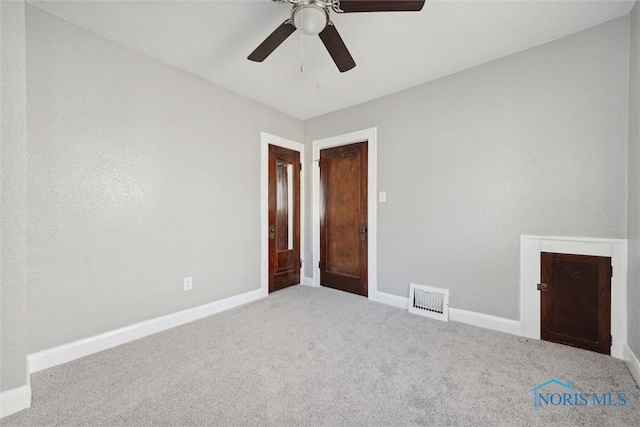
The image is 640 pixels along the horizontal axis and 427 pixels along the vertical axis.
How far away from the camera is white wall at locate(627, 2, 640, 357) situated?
5.84 ft

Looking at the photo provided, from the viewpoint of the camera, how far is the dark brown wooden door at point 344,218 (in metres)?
3.45

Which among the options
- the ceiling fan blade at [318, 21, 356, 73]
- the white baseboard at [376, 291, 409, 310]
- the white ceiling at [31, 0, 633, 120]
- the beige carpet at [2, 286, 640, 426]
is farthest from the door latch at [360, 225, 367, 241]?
the ceiling fan blade at [318, 21, 356, 73]

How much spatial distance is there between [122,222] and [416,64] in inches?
122

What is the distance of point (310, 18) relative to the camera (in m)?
1.53

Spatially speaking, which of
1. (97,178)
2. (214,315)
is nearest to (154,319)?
(214,315)

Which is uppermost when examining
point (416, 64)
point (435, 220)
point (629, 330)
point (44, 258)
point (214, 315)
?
point (416, 64)

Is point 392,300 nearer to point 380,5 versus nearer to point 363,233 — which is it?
point 363,233

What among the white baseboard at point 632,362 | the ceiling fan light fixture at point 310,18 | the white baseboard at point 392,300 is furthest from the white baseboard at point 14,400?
the white baseboard at point 632,362

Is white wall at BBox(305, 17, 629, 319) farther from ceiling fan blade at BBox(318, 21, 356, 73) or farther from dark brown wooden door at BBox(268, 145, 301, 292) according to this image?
ceiling fan blade at BBox(318, 21, 356, 73)

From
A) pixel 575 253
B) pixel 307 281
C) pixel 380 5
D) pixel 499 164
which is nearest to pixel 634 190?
pixel 575 253

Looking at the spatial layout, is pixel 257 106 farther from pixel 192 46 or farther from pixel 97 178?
pixel 97 178

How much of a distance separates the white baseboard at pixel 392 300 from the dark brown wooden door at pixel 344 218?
207 millimetres

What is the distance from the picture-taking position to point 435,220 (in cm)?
286

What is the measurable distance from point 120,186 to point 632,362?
4.11 meters
